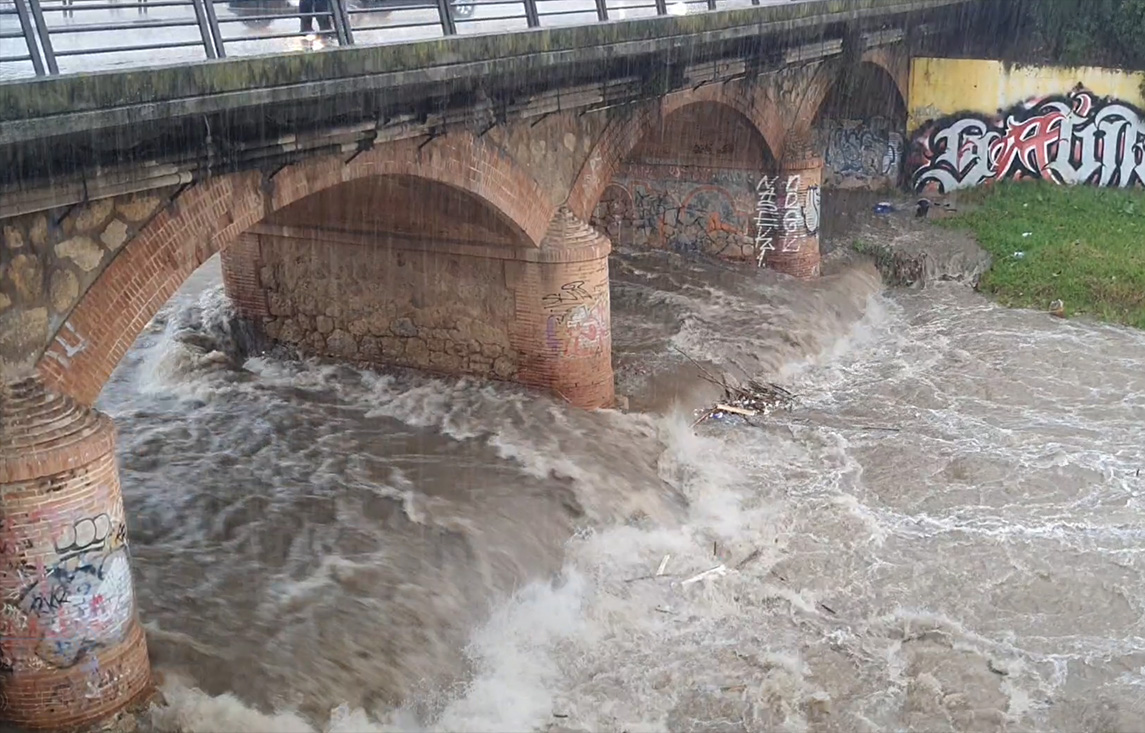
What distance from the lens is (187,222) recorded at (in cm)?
898

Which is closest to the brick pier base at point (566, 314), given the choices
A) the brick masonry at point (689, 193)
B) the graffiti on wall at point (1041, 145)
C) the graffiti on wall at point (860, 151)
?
the brick masonry at point (689, 193)

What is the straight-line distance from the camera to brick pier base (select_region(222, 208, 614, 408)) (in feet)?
46.3

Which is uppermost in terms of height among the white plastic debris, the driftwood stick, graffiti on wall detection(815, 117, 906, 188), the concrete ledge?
the concrete ledge

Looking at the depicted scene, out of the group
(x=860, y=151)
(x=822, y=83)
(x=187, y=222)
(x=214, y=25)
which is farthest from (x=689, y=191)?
(x=214, y=25)

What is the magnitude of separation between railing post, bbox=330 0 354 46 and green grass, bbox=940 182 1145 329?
1510 centimetres

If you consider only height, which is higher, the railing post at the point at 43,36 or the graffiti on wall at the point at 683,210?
the railing post at the point at 43,36

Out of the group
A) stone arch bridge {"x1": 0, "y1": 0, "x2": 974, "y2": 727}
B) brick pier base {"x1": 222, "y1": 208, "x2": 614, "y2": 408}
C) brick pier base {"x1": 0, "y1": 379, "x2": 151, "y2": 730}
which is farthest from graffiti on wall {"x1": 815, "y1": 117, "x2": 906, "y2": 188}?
brick pier base {"x1": 0, "y1": 379, "x2": 151, "y2": 730}

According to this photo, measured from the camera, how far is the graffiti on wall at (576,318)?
14102 mm

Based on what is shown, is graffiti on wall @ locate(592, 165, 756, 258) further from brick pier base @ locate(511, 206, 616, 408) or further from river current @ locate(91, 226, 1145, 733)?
brick pier base @ locate(511, 206, 616, 408)

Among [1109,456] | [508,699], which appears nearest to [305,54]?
[508,699]

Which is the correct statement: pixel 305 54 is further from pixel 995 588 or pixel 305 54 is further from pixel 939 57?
pixel 939 57

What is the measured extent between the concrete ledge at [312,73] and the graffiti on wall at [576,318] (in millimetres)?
2874

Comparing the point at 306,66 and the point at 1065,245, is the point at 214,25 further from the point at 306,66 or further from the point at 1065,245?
the point at 1065,245

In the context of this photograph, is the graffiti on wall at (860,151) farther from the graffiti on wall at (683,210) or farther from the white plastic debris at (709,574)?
the white plastic debris at (709,574)
